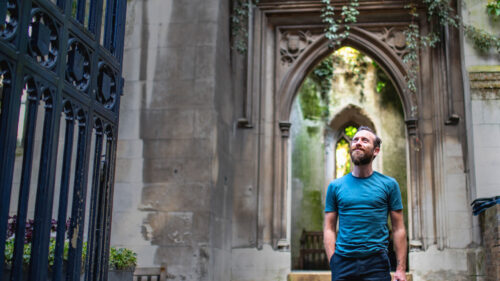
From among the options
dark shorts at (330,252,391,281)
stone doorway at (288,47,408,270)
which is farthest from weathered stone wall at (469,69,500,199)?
stone doorway at (288,47,408,270)

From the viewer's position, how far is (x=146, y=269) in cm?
766

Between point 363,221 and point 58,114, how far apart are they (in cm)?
168

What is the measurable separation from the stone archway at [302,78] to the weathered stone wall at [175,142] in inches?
37.4

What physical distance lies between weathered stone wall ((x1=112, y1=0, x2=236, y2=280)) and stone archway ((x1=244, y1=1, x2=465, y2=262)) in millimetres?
950

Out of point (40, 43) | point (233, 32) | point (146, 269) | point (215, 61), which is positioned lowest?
point (146, 269)

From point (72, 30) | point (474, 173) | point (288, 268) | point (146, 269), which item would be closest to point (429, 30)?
point (474, 173)

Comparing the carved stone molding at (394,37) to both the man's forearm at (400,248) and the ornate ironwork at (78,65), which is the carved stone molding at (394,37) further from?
the ornate ironwork at (78,65)

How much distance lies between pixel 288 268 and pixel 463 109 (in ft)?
12.3

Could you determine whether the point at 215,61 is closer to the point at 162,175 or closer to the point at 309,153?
the point at 162,175

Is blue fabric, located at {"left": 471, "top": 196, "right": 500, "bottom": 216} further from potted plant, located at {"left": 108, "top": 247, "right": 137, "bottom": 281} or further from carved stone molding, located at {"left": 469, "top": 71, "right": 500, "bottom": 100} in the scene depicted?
potted plant, located at {"left": 108, "top": 247, "right": 137, "bottom": 281}

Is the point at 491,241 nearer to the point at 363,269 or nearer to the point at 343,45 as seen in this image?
the point at 343,45

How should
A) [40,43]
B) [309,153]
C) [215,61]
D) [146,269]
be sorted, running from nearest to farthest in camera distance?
[40,43] < [146,269] < [215,61] < [309,153]

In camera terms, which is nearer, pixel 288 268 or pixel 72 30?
pixel 72 30

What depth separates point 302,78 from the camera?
1007 centimetres
